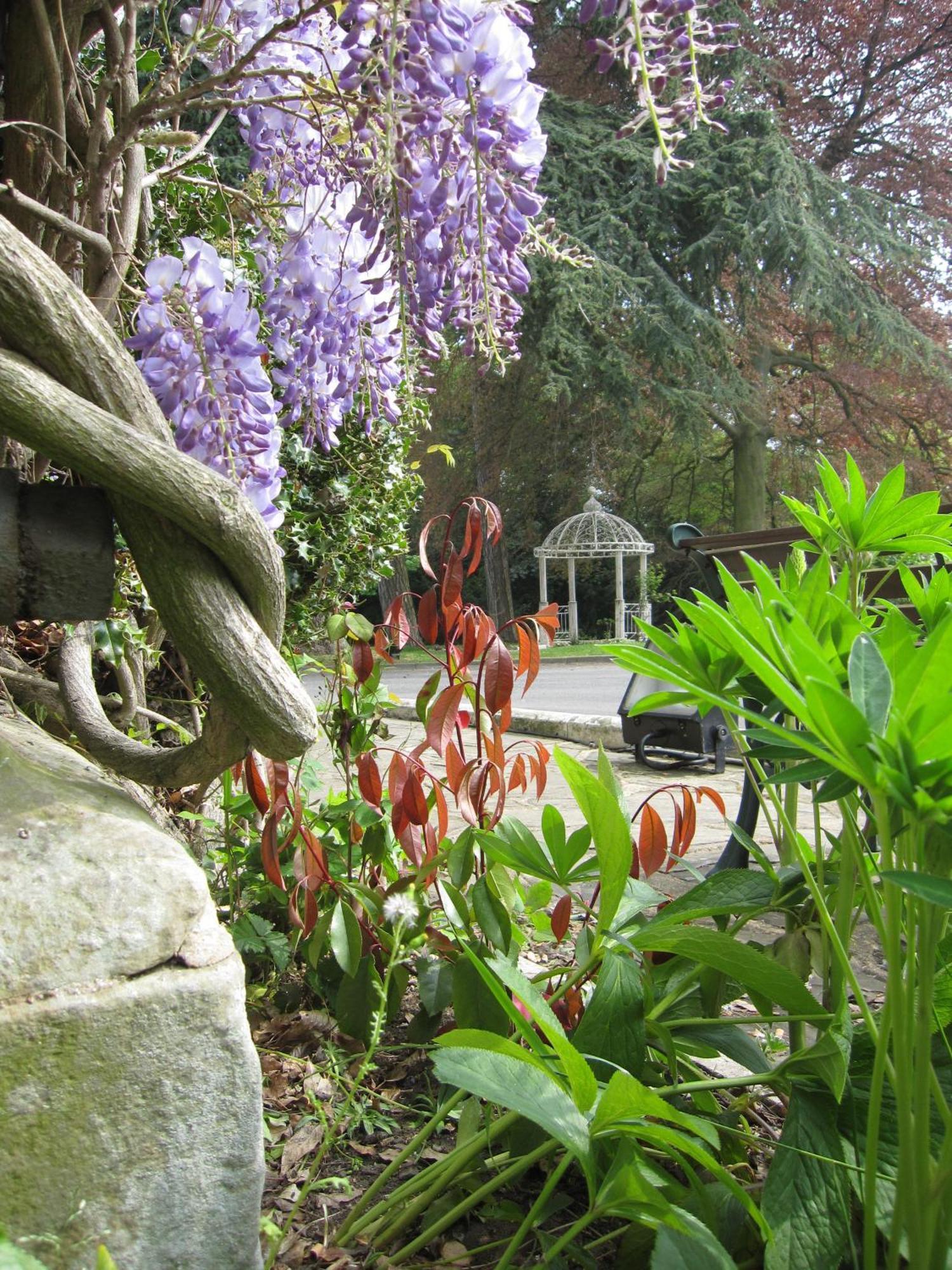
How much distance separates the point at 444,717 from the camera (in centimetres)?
143

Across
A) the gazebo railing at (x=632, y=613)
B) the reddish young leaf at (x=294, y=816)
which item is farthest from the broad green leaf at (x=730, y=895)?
the gazebo railing at (x=632, y=613)

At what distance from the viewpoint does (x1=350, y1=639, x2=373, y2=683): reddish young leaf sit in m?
1.73

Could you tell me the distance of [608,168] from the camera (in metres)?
15.0

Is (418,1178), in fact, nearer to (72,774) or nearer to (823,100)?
(72,774)

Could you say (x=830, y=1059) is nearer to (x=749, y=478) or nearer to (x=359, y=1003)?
(x=359, y=1003)

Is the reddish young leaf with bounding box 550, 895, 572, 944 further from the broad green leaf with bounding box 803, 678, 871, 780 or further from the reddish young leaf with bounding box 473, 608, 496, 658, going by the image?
the broad green leaf with bounding box 803, 678, 871, 780

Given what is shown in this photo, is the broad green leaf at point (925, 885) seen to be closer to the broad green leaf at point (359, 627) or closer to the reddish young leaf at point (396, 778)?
the reddish young leaf at point (396, 778)

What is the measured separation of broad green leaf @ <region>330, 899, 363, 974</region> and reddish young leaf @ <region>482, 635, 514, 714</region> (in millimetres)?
396

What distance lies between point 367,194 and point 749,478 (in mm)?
17251

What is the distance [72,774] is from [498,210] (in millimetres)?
946

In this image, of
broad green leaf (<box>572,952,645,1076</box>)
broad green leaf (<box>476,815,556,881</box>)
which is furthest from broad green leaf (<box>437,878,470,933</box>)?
broad green leaf (<box>572,952,645,1076</box>)

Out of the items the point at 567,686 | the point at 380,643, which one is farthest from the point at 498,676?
the point at 567,686

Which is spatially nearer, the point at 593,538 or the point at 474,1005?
the point at 474,1005

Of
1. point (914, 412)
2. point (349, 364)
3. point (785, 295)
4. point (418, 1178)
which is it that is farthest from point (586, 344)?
point (418, 1178)
